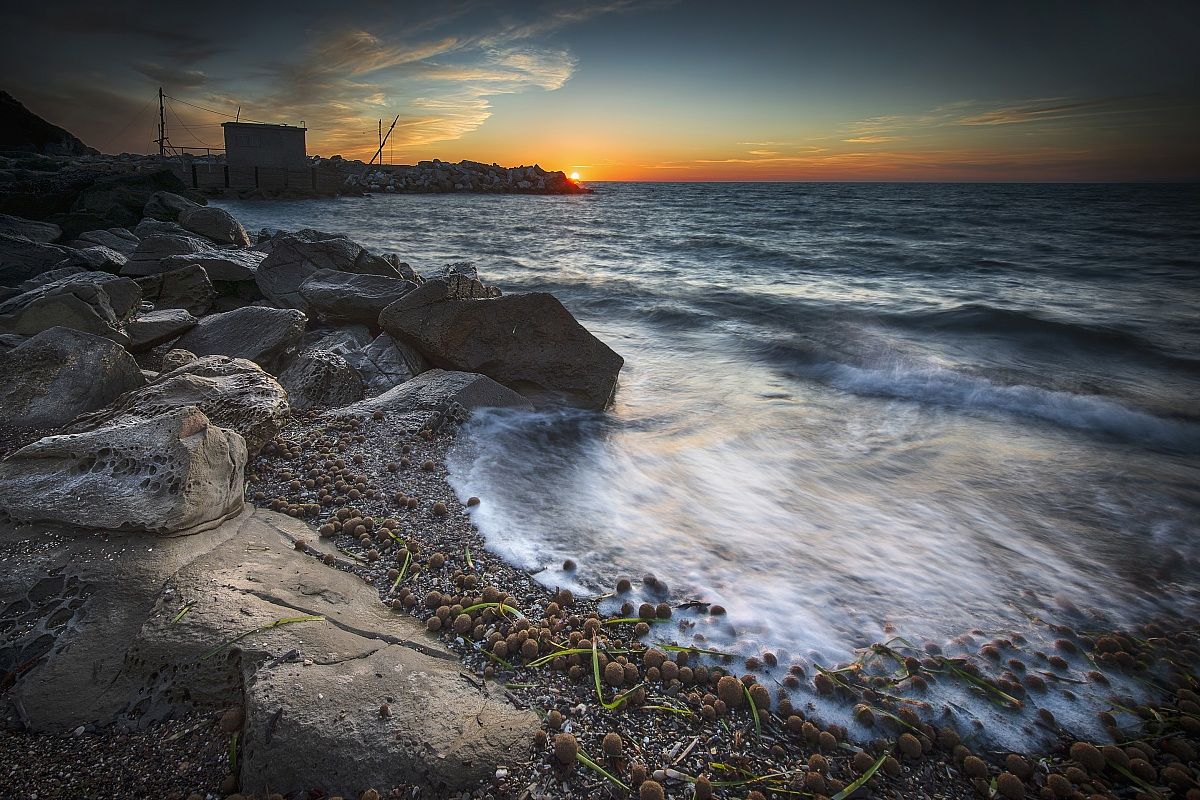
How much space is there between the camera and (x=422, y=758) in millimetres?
1905

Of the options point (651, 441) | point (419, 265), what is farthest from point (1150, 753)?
point (419, 265)

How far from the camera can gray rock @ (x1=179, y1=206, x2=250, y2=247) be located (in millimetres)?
12789

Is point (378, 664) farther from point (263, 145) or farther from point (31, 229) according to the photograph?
point (263, 145)

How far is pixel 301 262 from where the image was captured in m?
7.92

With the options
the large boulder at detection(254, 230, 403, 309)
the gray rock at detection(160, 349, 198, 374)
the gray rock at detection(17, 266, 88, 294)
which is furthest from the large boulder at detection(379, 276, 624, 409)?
the gray rock at detection(17, 266, 88, 294)

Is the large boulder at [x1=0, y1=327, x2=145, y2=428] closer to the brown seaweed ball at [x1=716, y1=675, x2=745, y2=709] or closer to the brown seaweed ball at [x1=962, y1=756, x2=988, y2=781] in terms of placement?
the brown seaweed ball at [x1=716, y1=675, x2=745, y2=709]

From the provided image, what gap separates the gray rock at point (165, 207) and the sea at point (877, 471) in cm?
996

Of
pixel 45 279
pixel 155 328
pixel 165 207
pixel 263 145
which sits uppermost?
pixel 263 145

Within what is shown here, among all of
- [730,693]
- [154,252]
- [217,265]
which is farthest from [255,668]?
[154,252]

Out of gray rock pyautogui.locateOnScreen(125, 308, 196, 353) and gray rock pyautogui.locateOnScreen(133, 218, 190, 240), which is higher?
gray rock pyautogui.locateOnScreen(133, 218, 190, 240)

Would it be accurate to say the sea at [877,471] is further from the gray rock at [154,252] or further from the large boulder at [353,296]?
the gray rock at [154,252]

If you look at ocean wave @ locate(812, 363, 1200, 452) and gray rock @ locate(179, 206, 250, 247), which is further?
gray rock @ locate(179, 206, 250, 247)

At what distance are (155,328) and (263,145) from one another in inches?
1845

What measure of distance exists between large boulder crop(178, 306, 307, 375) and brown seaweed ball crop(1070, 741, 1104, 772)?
580 centimetres
